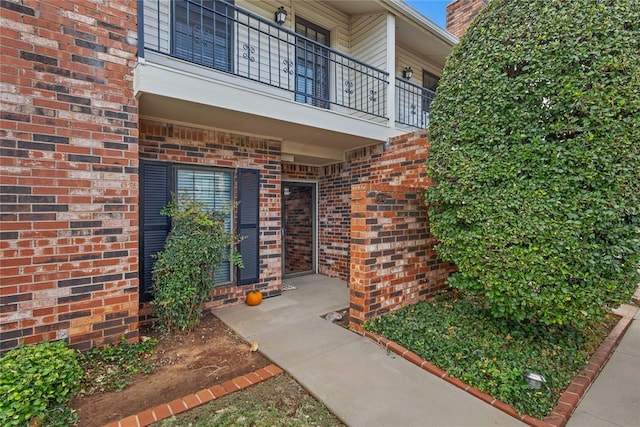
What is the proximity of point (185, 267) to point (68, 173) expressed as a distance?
1.50 meters

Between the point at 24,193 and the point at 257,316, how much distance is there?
9.55ft

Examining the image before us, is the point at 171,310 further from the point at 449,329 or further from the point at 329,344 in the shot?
the point at 449,329

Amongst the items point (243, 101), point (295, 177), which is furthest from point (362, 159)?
point (243, 101)

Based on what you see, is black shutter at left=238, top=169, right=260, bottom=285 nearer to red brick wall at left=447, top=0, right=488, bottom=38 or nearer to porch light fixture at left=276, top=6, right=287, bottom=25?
porch light fixture at left=276, top=6, right=287, bottom=25

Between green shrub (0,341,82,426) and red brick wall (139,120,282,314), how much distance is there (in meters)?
1.49

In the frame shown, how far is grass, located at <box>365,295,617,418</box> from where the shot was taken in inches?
95.9

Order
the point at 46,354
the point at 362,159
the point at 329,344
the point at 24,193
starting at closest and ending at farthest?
the point at 46,354
the point at 24,193
the point at 329,344
the point at 362,159

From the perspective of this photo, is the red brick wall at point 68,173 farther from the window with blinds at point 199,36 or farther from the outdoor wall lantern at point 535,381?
the outdoor wall lantern at point 535,381

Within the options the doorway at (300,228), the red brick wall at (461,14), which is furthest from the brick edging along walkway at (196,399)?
the red brick wall at (461,14)

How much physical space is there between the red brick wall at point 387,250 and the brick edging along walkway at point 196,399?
1.38 metres

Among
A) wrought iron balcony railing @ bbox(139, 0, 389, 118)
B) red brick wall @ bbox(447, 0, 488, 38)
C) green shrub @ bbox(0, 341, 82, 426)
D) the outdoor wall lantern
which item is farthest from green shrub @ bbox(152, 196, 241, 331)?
red brick wall @ bbox(447, 0, 488, 38)

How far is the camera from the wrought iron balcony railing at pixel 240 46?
405 cm

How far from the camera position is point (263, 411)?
87.7 inches

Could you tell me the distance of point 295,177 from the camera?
657cm
